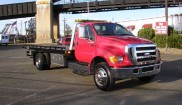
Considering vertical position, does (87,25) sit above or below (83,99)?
above

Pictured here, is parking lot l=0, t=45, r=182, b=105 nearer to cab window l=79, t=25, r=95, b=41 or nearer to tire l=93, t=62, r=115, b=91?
tire l=93, t=62, r=115, b=91

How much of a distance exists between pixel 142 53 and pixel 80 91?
92.9 inches

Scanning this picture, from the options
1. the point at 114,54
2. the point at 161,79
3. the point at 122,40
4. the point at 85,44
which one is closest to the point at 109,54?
the point at 114,54

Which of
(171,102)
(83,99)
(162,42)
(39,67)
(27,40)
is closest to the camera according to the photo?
(171,102)

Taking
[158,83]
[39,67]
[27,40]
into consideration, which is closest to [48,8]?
[27,40]

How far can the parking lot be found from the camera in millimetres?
9773

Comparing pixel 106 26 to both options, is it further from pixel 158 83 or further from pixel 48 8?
pixel 48 8

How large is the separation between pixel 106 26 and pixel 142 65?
228cm

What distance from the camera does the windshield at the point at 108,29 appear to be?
40.5 ft

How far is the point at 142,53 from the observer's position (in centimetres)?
1130

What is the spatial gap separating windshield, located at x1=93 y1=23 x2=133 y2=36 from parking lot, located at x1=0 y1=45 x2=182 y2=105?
1.86 m

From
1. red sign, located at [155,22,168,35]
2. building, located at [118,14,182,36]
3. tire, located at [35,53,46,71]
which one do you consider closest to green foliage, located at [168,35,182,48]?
red sign, located at [155,22,168,35]

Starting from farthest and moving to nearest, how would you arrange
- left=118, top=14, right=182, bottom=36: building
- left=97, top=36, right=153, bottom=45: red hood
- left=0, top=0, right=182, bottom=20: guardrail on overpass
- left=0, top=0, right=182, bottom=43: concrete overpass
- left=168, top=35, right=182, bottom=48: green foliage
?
1. left=0, top=0, right=182, bottom=43: concrete overpass
2. left=0, top=0, right=182, bottom=20: guardrail on overpass
3. left=118, top=14, right=182, bottom=36: building
4. left=168, top=35, right=182, bottom=48: green foliage
5. left=97, top=36, right=153, bottom=45: red hood

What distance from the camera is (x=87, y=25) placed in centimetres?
1274
